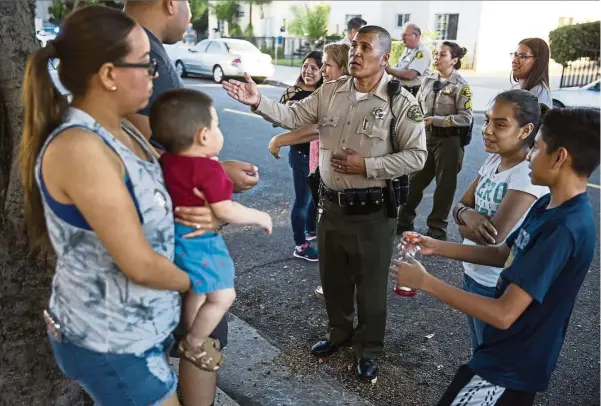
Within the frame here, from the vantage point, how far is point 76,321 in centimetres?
158

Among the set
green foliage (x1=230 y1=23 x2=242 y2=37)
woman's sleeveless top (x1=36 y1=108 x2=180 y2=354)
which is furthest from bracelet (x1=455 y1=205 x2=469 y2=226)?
green foliage (x1=230 y1=23 x2=242 y2=37)

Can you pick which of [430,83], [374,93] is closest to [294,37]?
[430,83]

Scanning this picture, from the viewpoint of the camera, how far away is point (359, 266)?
3207mm

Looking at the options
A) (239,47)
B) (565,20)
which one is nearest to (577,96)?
(239,47)

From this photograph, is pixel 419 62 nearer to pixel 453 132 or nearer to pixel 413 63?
pixel 413 63

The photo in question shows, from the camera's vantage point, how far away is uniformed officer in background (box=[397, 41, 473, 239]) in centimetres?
Result: 540

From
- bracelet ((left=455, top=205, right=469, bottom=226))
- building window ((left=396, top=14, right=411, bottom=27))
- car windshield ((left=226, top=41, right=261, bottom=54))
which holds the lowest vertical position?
bracelet ((left=455, top=205, right=469, bottom=226))

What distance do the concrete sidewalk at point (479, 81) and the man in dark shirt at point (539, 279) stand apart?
1253 cm

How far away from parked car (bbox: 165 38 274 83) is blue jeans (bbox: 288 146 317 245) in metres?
13.0

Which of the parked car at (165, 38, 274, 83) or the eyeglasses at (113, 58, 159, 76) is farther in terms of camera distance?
the parked car at (165, 38, 274, 83)

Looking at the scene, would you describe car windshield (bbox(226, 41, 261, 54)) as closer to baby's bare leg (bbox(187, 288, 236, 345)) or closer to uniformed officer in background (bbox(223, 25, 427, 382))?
uniformed officer in background (bbox(223, 25, 427, 382))

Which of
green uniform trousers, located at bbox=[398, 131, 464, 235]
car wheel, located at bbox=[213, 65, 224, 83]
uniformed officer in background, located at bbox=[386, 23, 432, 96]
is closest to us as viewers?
green uniform trousers, located at bbox=[398, 131, 464, 235]

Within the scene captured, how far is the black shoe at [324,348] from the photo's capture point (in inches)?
135

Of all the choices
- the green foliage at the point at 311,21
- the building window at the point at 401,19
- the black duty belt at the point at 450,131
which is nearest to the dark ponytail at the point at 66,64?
the black duty belt at the point at 450,131
